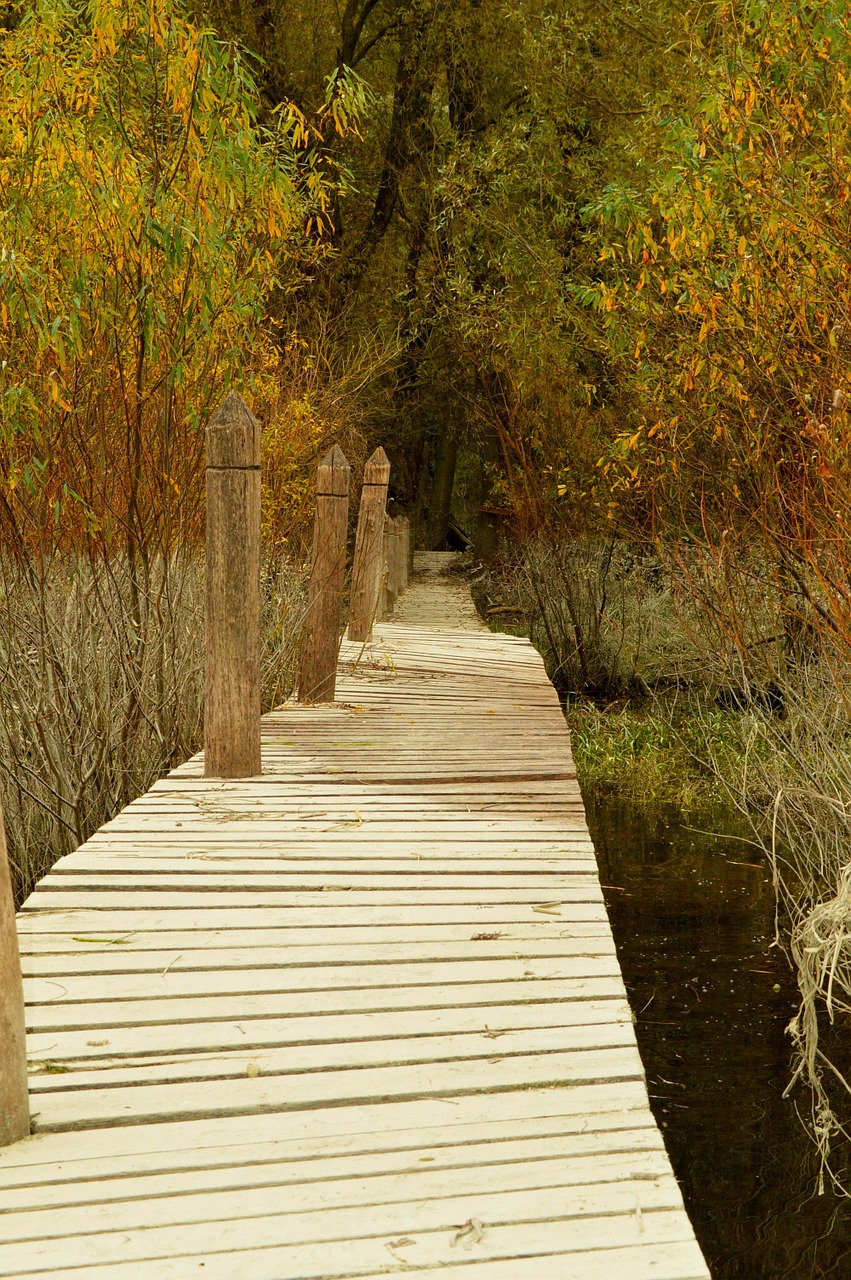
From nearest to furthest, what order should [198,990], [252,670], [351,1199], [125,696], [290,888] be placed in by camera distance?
[351,1199], [198,990], [290,888], [252,670], [125,696]

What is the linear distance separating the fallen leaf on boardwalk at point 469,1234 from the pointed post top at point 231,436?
10.6 feet

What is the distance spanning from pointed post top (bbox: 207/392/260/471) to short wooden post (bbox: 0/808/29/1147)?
9.03 feet

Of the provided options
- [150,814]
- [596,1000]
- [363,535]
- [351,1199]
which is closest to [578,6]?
[363,535]

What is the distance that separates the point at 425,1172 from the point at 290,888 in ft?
5.19

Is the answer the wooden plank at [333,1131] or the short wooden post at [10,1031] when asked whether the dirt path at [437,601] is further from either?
the short wooden post at [10,1031]

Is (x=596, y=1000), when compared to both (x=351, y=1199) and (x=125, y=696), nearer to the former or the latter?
(x=351, y=1199)

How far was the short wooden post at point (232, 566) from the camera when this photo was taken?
194 inches

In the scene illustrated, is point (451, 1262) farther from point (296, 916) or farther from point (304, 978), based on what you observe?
point (296, 916)

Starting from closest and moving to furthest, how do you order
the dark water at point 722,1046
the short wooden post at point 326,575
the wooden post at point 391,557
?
the dark water at point 722,1046, the short wooden post at point 326,575, the wooden post at point 391,557

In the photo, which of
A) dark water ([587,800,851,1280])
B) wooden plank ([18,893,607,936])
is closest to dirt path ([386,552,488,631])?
dark water ([587,800,851,1280])

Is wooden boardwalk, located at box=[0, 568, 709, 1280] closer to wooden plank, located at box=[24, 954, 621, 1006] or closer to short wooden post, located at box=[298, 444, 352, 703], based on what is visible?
wooden plank, located at box=[24, 954, 621, 1006]

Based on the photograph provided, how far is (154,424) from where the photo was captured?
6.58 metres

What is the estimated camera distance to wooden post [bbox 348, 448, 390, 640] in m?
9.12

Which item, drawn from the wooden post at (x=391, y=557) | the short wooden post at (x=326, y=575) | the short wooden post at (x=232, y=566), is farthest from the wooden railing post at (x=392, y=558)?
the short wooden post at (x=232, y=566)
